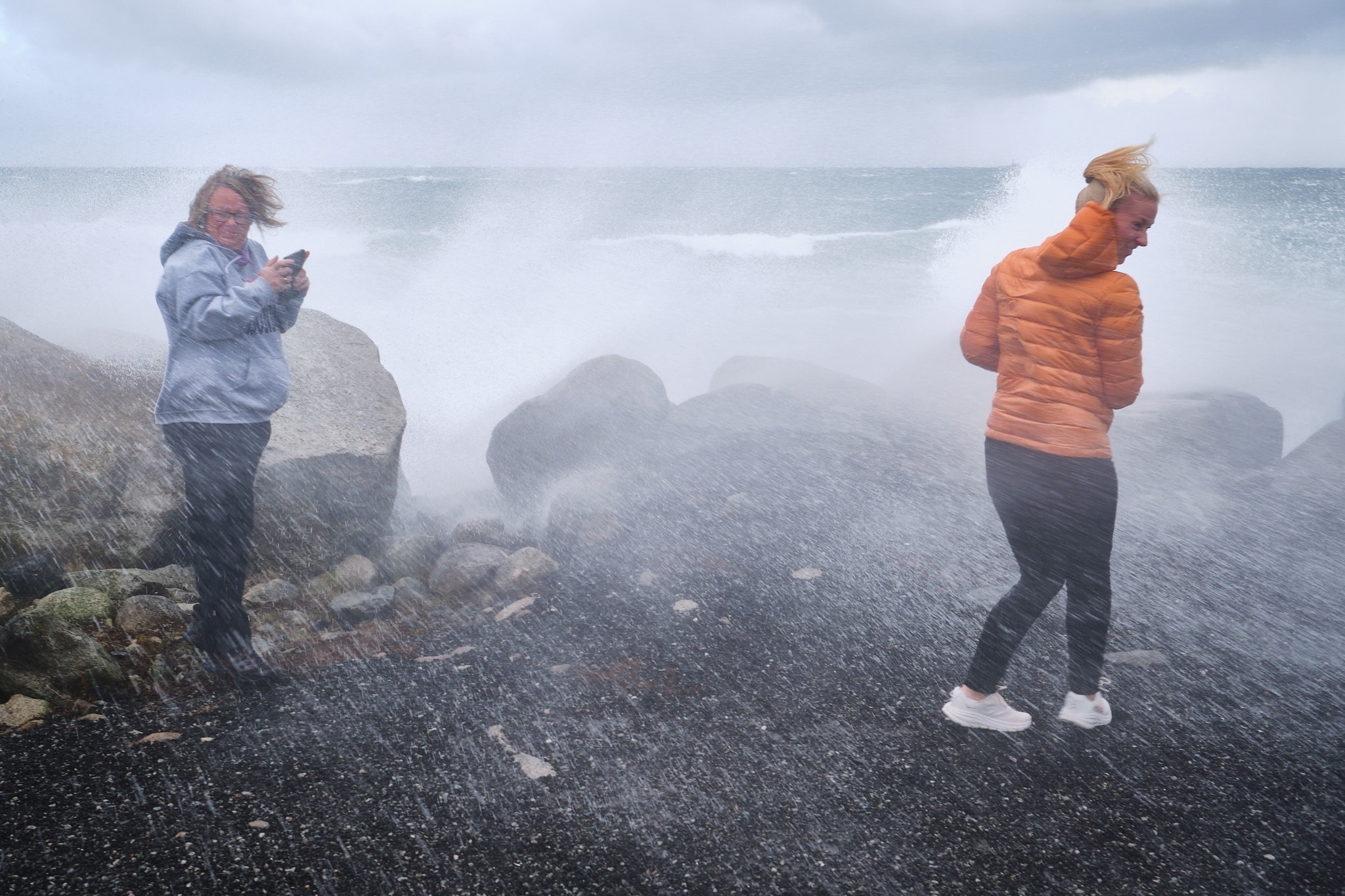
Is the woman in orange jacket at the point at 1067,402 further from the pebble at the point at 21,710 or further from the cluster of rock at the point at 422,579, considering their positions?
the pebble at the point at 21,710

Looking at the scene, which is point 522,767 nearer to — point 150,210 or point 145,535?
point 145,535

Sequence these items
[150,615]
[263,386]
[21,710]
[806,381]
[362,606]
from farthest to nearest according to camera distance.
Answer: [806,381] → [362,606] → [150,615] → [263,386] → [21,710]

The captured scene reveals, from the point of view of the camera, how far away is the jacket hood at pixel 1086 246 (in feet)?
7.95

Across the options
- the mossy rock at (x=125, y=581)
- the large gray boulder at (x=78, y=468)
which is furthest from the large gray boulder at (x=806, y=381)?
the mossy rock at (x=125, y=581)

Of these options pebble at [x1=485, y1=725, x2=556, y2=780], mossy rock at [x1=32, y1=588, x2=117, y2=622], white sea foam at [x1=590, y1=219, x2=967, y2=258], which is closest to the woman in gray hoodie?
mossy rock at [x1=32, y1=588, x2=117, y2=622]

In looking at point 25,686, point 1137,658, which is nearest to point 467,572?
point 25,686

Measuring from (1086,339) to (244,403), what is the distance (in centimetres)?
310

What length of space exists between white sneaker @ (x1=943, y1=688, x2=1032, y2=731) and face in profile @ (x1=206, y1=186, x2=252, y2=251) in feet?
11.0

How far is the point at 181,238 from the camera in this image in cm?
295

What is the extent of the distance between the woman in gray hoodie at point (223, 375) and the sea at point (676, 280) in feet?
1.43

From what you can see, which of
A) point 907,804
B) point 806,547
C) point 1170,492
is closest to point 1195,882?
point 907,804

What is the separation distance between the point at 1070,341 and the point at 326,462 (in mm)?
4055

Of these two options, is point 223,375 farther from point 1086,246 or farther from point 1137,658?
point 1137,658

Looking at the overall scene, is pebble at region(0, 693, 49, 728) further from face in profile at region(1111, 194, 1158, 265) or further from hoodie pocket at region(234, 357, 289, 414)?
face in profile at region(1111, 194, 1158, 265)
